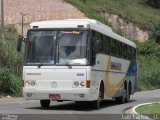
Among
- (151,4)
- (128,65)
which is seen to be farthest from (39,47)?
(151,4)

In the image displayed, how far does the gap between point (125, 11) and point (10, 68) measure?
63.8 meters

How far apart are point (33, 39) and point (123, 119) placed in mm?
5501

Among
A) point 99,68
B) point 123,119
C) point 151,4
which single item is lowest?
point 123,119

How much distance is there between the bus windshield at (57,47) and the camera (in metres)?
21.6

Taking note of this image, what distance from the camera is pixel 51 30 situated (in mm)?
22016

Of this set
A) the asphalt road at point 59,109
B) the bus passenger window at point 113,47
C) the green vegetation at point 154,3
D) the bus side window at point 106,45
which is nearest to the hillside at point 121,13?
the green vegetation at point 154,3

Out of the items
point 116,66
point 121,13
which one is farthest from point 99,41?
point 121,13

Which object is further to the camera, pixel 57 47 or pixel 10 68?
pixel 10 68

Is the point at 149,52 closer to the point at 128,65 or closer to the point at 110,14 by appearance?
the point at 110,14

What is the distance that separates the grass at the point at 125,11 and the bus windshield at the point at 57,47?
6280cm

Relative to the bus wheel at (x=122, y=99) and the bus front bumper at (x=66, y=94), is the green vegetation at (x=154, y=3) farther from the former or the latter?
the bus front bumper at (x=66, y=94)

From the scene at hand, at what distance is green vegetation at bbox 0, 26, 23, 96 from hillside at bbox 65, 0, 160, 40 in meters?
51.1

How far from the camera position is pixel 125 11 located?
9550cm

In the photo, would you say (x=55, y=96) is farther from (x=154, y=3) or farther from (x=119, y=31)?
(x=154, y=3)
